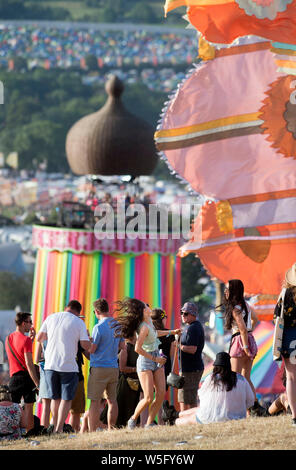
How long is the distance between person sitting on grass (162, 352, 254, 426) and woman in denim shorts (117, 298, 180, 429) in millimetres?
412

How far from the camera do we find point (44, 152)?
440 ft

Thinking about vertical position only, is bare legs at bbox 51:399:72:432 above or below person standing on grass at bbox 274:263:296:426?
below

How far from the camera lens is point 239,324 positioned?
377 inches

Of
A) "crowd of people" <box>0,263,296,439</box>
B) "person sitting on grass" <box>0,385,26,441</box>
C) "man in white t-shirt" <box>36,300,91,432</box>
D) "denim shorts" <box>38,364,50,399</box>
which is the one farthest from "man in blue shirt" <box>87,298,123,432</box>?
"person sitting on grass" <box>0,385,26,441</box>

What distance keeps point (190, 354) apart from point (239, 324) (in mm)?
754

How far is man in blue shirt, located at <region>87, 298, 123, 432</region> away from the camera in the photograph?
389 inches

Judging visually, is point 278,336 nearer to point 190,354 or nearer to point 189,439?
point 189,439

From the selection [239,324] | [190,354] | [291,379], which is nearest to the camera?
[291,379]

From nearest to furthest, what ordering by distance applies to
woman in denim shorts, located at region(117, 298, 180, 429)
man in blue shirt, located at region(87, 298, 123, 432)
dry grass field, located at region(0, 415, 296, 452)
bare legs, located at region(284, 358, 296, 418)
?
dry grass field, located at region(0, 415, 296, 452) → bare legs, located at region(284, 358, 296, 418) → woman in denim shorts, located at region(117, 298, 180, 429) → man in blue shirt, located at region(87, 298, 123, 432)

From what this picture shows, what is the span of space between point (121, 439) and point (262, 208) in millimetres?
3351

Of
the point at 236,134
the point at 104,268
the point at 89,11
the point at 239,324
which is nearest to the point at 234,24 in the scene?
the point at 236,134

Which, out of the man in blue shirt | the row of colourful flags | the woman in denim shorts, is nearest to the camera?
the woman in denim shorts

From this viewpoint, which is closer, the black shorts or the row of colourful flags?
the black shorts

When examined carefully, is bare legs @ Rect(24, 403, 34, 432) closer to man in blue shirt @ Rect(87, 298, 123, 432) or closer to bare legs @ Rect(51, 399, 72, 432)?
bare legs @ Rect(51, 399, 72, 432)
